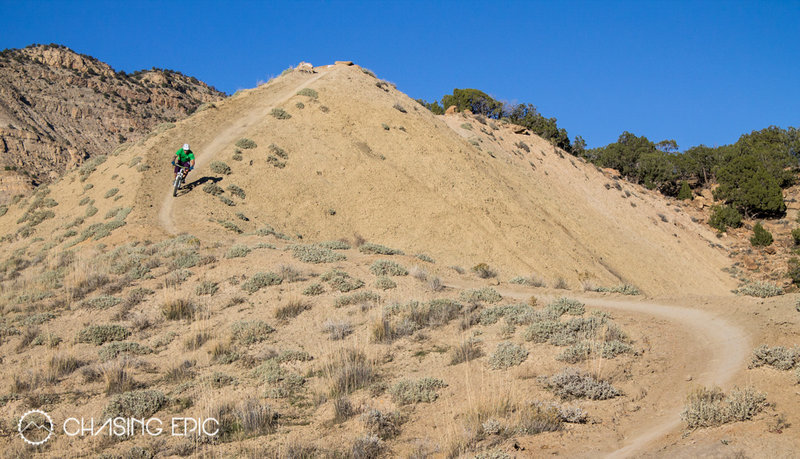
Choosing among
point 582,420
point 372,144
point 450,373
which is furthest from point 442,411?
point 372,144

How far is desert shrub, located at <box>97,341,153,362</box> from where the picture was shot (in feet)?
32.2

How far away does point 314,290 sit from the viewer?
12.2 m

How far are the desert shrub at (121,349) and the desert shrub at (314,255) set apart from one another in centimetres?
512

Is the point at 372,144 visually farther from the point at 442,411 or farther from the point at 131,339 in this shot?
the point at 442,411

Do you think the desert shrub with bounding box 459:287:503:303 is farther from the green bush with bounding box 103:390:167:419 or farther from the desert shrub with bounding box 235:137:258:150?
the desert shrub with bounding box 235:137:258:150

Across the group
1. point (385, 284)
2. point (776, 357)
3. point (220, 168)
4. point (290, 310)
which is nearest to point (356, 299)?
point (385, 284)

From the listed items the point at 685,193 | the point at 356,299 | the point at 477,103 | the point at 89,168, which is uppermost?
the point at 477,103

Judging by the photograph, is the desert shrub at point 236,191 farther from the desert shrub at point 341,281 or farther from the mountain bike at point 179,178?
the desert shrub at point 341,281

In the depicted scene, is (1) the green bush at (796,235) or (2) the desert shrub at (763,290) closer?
(2) the desert shrub at (763,290)

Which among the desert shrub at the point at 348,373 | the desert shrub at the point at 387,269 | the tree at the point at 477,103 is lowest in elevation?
the desert shrub at the point at 348,373

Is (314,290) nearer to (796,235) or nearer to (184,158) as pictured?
(184,158)

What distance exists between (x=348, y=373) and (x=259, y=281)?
17.5ft

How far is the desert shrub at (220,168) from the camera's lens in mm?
23953

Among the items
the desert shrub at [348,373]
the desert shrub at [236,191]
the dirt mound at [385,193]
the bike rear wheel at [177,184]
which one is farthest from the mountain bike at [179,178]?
the desert shrub at [348,373]
